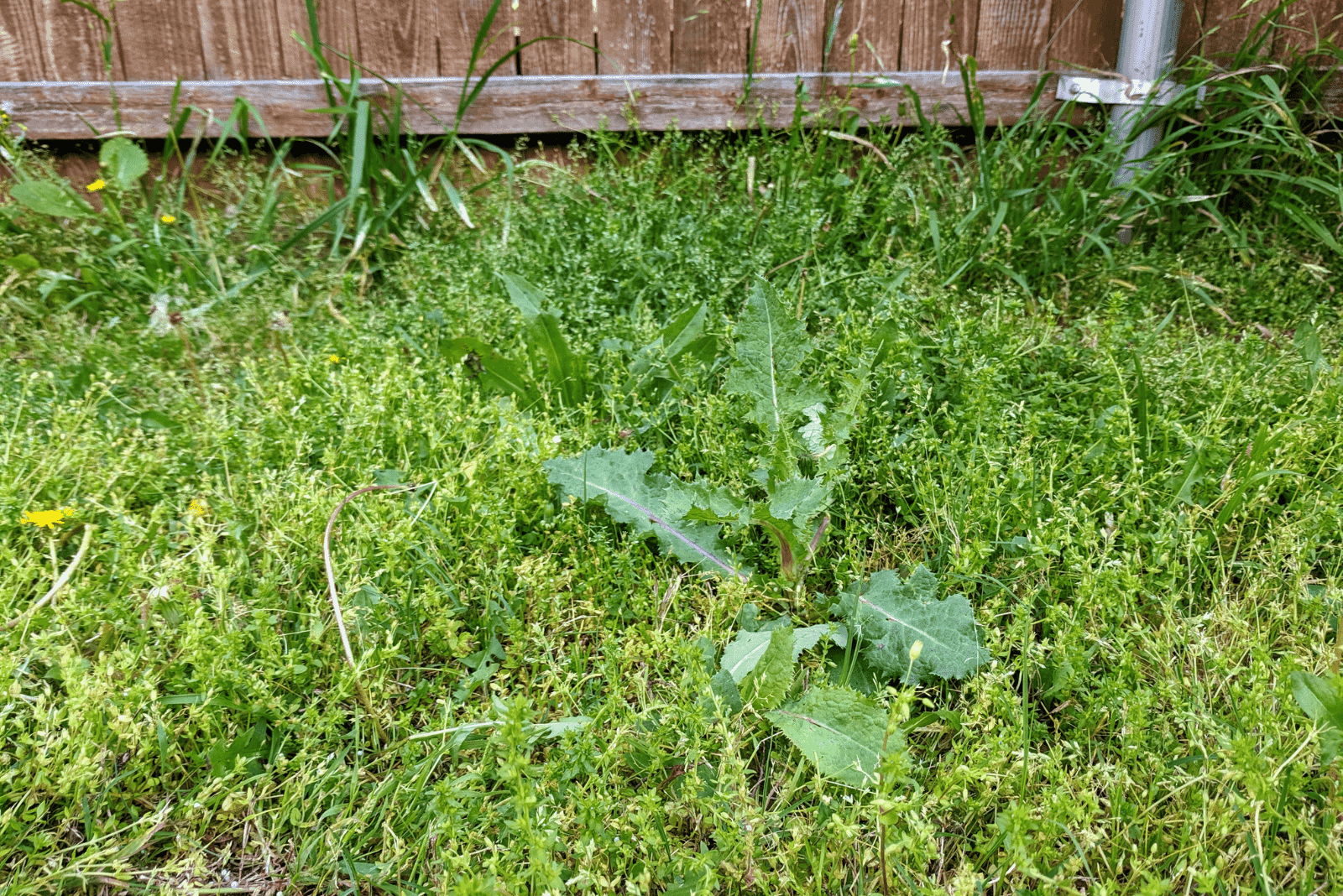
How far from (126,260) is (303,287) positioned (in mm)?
598

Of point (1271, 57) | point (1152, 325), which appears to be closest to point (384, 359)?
point (1152, 325)

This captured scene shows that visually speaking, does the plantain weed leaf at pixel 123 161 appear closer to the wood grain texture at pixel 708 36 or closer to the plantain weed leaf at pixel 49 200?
the plantain weed leaf at pixel 49 200


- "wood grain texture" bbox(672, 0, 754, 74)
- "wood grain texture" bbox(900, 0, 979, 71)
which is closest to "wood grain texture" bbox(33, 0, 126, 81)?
"wood grain texture" bbox(672, 0, 754, 74)

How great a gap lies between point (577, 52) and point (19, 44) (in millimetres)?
2083

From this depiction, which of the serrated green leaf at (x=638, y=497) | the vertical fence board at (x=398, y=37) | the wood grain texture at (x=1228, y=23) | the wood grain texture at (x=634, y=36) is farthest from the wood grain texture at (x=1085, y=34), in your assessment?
the serrated green leaf at (x=638, y=497)

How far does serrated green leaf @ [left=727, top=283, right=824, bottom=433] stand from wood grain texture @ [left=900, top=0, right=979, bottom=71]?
208 centimetres

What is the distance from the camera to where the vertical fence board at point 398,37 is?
10.9 ft

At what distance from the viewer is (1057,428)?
207cm

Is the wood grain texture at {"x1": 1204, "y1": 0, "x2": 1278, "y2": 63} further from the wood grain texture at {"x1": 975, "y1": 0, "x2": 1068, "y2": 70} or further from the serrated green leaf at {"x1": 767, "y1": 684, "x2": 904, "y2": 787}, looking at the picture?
the serrated green leaf at {"x1": 767, "y1": 684, "x2": 904, "y2": 787}

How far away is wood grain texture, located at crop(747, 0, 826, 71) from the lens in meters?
3.37

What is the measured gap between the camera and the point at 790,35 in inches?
134

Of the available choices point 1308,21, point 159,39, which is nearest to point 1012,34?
point 1308,21

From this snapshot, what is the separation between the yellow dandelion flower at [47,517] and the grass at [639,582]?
0.03m

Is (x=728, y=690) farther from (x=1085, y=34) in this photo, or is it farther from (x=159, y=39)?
(x=159, y=39)
